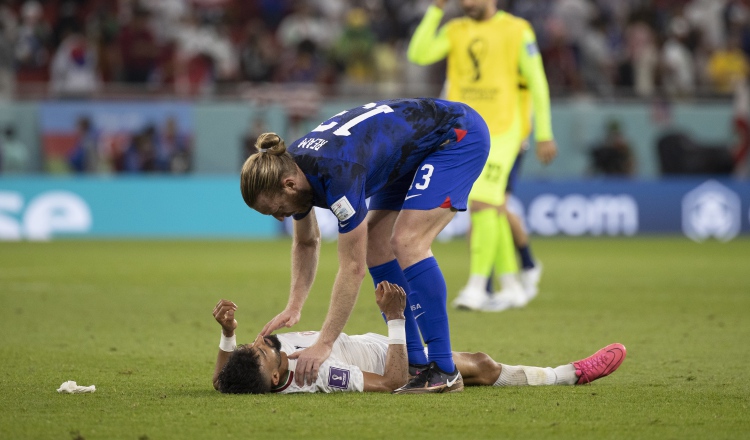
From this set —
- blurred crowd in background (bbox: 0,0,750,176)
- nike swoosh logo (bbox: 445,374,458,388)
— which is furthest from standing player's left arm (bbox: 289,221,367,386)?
blurred crowd in background (bbox: 0,0,750,176)

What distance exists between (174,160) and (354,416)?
13.3 metres

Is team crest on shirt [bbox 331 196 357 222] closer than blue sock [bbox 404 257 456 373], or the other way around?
team crest on shirt [bbox 331 196 357 222]

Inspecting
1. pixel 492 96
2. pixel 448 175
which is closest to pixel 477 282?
pixel 492 96

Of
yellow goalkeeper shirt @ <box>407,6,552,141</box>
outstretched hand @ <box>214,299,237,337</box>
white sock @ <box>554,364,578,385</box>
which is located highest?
yellow goalkeeper shirt @ <box>407,6,552,141</box>

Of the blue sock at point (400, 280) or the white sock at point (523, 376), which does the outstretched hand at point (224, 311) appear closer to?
the blue sock at point (400, 280)

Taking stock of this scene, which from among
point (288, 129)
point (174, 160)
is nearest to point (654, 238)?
point (288, 129)

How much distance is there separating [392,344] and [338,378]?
316mm

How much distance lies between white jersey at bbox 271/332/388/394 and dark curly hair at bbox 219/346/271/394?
5.1 inches

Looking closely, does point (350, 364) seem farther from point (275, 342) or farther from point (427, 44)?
point (427, 44)

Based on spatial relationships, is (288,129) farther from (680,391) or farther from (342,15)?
(680,391)

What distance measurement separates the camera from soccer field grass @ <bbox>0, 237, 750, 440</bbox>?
4.69 m

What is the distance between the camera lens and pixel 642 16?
21.7 metres

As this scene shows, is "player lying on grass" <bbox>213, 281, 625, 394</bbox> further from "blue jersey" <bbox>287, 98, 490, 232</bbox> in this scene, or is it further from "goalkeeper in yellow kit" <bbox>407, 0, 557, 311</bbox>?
"goalkeeper in yellow kit" <bbox>407, 0, 557, 311</bbox>

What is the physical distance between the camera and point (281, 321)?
18.1ft
